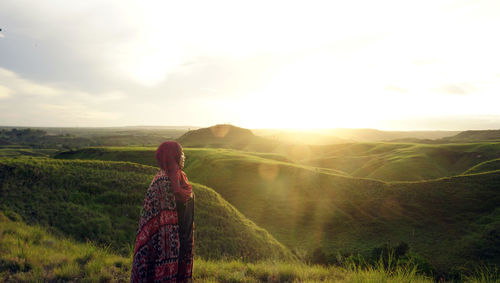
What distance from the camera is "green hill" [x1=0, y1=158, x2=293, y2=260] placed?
1449cm

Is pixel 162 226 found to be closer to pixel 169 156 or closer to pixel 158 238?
pixel 158 238

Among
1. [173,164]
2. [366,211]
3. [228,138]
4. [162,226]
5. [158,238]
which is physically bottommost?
[366,211]

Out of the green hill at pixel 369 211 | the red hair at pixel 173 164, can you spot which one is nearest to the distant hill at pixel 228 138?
the green hill at pixel 369 211

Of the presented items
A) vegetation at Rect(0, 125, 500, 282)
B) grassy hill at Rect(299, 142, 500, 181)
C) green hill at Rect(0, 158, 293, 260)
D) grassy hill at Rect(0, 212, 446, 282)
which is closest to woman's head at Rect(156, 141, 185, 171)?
grassy hill at Rect(0, 212, 446, 282)

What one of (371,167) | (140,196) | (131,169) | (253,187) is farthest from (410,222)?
(371,167)

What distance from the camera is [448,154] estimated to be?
77.4 meters

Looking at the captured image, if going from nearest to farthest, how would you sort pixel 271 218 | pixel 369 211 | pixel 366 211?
pixel 271 218 < pixel 369 211 < pixel 366 211

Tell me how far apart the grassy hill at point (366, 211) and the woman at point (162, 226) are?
788 inches

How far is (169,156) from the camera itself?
16.1 feet

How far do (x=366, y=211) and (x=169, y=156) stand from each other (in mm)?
36209

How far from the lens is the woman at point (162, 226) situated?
4.67 metres

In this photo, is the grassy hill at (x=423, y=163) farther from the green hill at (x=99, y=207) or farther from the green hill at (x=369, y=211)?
the green hill at (x=99, y=207)

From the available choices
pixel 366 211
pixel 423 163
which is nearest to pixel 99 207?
pixel 366 211

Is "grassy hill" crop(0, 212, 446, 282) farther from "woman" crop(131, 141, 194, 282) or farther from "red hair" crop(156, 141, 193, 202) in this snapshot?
"red hair" crop(156, 141, 193, 202)
